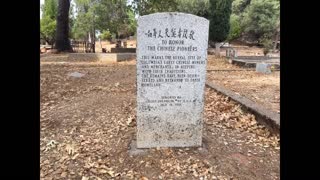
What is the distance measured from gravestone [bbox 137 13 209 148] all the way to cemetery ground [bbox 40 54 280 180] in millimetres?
245

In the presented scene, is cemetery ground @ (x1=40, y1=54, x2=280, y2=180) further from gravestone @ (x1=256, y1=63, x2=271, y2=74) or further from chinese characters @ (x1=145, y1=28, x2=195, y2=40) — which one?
gravestone @ (x1=256, y1=63, x2=271, y2=74)

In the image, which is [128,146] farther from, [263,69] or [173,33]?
[263,69]

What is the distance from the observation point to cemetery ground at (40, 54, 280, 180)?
3.88 m

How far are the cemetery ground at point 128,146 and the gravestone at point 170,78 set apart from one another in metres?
0.24

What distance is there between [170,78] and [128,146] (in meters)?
1.13

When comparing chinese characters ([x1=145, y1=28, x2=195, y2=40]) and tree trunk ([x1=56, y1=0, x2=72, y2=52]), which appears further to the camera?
tree trunk ([x1=56, y1=0, x2=72, y2=52])

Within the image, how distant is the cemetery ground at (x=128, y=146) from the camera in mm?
3884

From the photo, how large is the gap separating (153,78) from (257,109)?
2.37 m

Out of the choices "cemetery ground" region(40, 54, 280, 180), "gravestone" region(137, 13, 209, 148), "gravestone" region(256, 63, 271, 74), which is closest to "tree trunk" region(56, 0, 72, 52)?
"gravestone" region(256, 63, 271, 74)

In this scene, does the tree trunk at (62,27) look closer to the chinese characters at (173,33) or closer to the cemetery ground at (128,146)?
the cemetery ground at (128,146)

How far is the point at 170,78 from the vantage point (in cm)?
438
